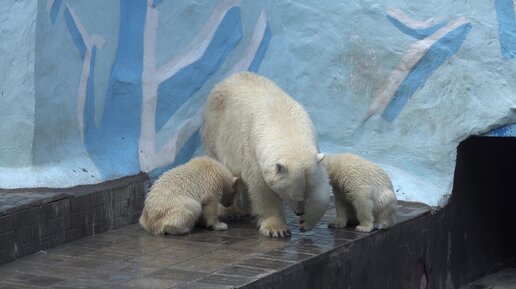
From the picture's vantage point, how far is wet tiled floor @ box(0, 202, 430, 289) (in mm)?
5344

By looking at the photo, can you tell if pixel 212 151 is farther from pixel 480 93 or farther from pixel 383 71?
pixel 480 93

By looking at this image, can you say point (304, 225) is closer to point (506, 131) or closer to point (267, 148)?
point (267, 148)

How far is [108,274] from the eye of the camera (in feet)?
18.2

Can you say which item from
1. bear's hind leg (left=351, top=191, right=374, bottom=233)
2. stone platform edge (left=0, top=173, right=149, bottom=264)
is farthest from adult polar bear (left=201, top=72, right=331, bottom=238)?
stone platform edge (left=0, top=173, right=149, bottom=264)

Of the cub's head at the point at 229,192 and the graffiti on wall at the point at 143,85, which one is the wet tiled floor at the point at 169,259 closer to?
the cub's head at the point at 229,192

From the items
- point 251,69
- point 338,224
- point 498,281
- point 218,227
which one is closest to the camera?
point 218,227

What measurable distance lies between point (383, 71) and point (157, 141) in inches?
76.9

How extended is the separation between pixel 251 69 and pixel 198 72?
1.80 feet

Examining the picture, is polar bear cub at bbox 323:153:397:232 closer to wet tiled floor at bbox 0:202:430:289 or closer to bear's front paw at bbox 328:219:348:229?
bear's front paw at bbox 328:219:348:229

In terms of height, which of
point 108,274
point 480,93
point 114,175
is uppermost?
point 480,93

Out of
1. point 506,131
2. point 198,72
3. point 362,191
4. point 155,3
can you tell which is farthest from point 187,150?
point 506,131

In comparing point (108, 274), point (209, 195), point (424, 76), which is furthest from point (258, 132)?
point (424, 76)

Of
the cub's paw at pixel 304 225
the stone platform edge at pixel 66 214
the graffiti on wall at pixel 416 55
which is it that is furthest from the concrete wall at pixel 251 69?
the cub's paw at pixel 304 225

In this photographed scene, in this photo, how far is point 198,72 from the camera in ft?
24.8
